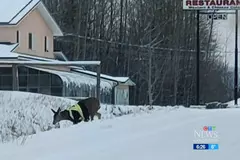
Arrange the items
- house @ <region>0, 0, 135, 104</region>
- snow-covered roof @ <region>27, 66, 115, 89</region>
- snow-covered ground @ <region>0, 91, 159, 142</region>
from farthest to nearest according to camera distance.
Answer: snow-covered roof @ <region>27, 66, 115, 89</region> → house @ <region>0, 0, 135, 104</region> → snow-covered ground @ <region>0, 91, 159, 142</region>

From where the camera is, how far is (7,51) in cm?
3703

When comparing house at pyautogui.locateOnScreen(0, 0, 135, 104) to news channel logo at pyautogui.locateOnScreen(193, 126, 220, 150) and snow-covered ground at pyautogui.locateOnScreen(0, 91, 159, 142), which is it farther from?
news channel logo at pyautogui.locateOnScreen(193, 126, 220, 150)

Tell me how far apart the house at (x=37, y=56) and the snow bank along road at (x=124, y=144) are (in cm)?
2271

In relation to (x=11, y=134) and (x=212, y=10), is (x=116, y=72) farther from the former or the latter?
(x=11, y=134)

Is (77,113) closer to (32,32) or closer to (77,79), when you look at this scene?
(77,79)

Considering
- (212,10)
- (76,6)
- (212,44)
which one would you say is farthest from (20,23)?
(212,44)

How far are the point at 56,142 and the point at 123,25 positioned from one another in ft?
187

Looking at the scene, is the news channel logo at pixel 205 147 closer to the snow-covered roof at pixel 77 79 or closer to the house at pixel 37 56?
the house at pixel 37 56

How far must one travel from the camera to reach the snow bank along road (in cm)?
942

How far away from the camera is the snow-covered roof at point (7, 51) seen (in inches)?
1396

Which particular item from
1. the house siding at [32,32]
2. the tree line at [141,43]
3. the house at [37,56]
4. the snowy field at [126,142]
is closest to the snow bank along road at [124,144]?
the snowy field at [126,142]

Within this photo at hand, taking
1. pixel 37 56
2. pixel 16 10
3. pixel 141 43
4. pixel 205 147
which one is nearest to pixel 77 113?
pixel 205 147

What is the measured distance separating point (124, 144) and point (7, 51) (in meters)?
27.4

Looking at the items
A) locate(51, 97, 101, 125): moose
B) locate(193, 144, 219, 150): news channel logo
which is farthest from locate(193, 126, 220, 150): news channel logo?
locate(51, 97, 101, 125): moose
